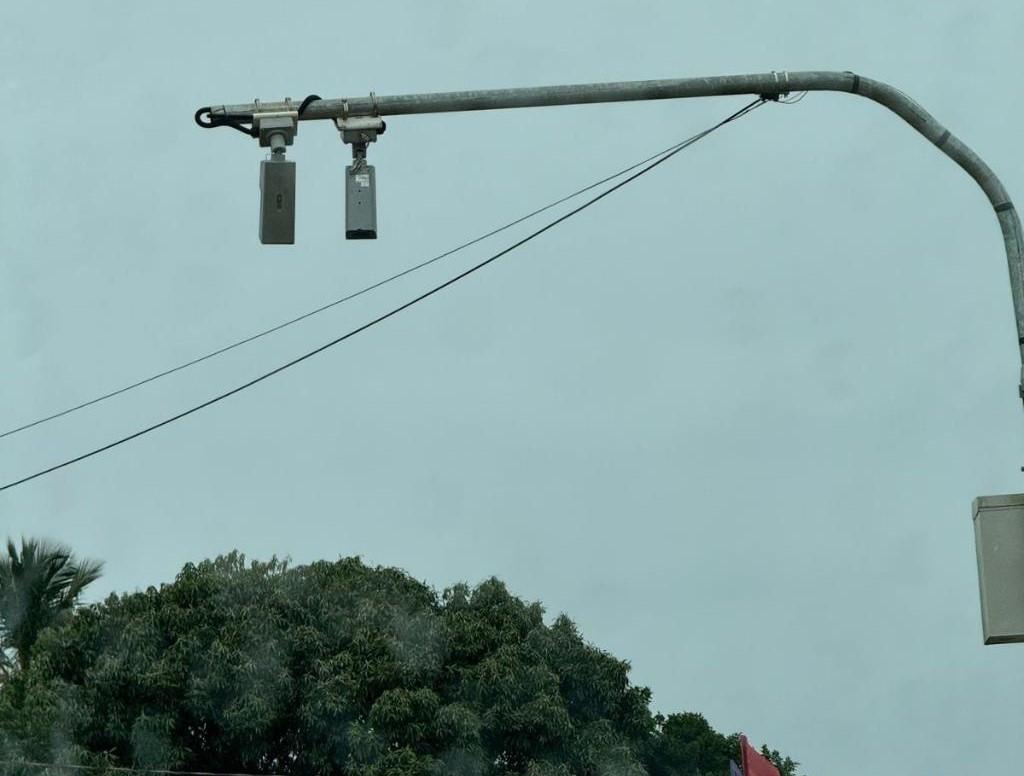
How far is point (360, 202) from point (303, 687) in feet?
71.3

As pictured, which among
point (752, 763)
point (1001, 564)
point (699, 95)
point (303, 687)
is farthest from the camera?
point (303, 687)

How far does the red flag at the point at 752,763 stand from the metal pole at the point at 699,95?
588 inches

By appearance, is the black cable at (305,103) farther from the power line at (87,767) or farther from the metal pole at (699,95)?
the power line at (87,767)

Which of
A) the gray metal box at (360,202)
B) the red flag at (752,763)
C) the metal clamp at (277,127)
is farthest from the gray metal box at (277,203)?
the red flag at (752,763)

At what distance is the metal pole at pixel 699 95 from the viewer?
7.66 metres

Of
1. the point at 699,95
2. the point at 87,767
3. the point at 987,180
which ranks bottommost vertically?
the point at 87,767

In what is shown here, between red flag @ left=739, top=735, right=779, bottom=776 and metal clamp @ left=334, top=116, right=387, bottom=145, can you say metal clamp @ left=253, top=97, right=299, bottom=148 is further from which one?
red flag @ left=739, top=735, right=779, bottom=776

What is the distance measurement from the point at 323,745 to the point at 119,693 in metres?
3.83

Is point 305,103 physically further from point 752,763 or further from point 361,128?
point 752,763

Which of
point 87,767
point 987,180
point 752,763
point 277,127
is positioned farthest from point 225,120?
point 87,767

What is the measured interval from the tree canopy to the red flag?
268 inches

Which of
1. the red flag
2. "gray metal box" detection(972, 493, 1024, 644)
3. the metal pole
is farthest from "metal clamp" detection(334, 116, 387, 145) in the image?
the red flag

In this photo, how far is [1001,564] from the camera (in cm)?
721

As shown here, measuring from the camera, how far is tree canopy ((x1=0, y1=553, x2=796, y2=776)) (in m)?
28.0
